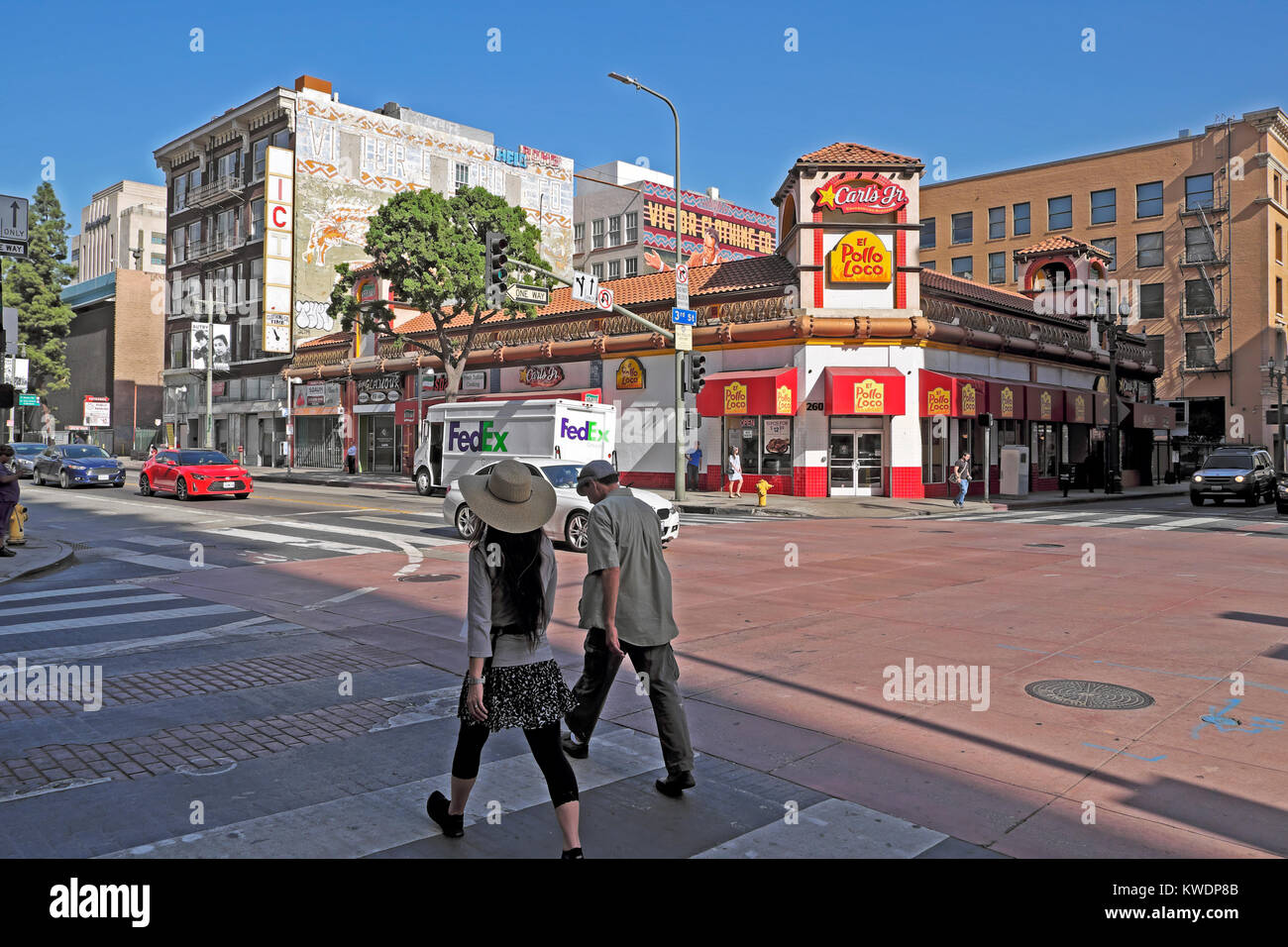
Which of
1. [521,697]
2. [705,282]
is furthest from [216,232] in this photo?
[521,697]

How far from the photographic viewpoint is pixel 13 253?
13484 millimetres

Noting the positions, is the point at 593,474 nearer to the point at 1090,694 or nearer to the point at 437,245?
the point at 1090,694

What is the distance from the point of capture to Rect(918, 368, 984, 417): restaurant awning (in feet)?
102

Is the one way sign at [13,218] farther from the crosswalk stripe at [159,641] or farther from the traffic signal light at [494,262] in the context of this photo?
the traffic signal light at [494,262]

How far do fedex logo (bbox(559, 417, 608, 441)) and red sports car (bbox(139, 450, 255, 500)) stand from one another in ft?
32.1

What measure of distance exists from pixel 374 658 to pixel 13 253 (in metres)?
10.2

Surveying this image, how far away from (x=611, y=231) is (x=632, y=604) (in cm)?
6475

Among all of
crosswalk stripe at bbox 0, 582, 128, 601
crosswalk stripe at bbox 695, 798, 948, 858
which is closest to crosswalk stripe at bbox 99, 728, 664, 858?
crosswalk stripe at bbox 695, 798, 948, 858

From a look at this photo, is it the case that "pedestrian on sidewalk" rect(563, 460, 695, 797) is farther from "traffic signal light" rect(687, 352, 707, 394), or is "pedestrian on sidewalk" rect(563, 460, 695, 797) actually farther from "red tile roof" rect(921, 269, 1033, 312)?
"red tile roof" rect(921, 269, 1033, 312)

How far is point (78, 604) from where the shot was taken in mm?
10438

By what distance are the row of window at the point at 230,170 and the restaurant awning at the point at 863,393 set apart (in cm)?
3827

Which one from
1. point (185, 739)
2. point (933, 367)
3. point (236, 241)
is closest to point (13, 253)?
point (185, 739)
